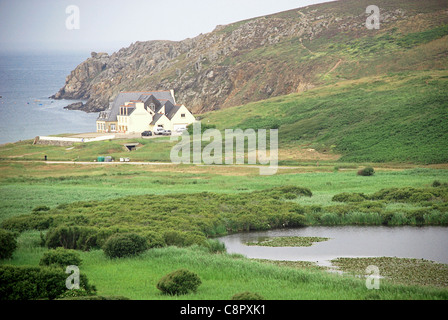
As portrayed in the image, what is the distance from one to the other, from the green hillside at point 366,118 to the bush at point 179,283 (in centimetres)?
4707

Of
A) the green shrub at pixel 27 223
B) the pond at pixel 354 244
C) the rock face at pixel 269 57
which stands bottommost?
the pond at pixel 354 244

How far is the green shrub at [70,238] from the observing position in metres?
27.8

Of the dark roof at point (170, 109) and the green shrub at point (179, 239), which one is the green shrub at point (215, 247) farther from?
the dark roof at point (170, 109)

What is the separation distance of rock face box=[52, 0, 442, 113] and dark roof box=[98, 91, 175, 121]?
1964 cm

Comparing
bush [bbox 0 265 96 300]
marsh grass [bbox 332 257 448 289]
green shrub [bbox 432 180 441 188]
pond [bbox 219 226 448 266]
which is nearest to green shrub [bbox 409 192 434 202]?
green shrub [bbox 432 180 441 188]

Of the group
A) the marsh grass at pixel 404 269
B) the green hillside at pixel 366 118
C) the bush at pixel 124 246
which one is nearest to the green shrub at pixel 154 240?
the bush at pixel 124 246

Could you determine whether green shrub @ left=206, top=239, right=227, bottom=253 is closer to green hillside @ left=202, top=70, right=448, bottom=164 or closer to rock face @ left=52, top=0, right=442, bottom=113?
green hillside @ left=202, top=70, right=448, bottom=164

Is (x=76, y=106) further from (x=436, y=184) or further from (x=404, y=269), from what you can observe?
(x=404, y=269)

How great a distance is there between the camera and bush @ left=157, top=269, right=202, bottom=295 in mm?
18844

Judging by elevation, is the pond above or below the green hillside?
below

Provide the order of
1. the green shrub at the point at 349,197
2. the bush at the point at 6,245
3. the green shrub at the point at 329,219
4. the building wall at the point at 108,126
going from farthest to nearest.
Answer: the building wall at the point at 108,126 < the green shrub at the point at 349,197 < the green shrub at the point at 329,219 < the bush at the point at 6,245

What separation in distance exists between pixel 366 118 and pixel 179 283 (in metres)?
65.3
